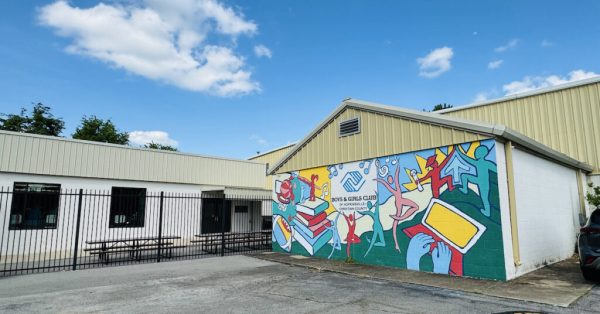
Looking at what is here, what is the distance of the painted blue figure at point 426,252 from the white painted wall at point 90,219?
7890 millimetres

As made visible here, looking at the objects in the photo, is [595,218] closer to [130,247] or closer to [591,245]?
[591,245]

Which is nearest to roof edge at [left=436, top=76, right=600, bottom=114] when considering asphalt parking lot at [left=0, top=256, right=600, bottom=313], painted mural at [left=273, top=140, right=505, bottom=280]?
painted mural at [left=273, top=140, right=505, bottom=280]

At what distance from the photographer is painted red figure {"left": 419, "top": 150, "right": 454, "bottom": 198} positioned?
8.79 m

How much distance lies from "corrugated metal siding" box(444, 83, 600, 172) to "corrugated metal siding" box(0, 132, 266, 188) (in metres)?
14.7

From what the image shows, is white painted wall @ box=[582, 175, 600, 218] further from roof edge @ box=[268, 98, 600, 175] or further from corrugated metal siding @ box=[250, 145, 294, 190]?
corrugated metal siding @ box=[250, 145, 294, 190]

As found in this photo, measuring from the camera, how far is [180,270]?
981cm

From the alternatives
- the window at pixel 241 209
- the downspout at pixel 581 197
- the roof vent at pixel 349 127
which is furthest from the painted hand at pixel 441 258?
the window at pixel 241 209

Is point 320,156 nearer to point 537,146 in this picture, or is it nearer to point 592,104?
point 537,146

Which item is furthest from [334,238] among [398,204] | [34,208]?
[34,208]

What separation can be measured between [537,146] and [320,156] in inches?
248

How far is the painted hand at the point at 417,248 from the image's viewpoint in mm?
9031

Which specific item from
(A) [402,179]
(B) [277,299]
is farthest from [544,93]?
(B) [277,299]

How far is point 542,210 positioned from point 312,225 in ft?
22.3

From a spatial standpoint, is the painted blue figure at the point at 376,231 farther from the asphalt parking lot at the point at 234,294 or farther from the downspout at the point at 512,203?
the downspout at the point at 512,203
